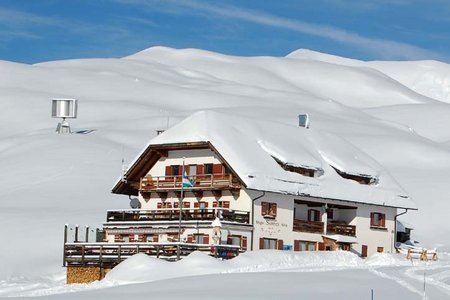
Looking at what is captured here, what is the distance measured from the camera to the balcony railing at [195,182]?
59.9 m

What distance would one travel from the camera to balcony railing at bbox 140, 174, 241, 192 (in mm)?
59906

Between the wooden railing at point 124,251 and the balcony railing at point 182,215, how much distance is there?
3596 mm

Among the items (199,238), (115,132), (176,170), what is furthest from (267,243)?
(115,132)

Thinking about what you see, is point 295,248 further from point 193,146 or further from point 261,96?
point 261,96

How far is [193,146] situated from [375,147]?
57.3 metres

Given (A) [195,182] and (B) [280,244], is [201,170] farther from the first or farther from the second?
(B) [280,244]

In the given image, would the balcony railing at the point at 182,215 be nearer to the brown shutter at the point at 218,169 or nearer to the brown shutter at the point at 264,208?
the brown shutter at the point at 264,208

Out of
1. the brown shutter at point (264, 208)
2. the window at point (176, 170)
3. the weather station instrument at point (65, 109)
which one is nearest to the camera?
the brown shutter at point (264, 208)

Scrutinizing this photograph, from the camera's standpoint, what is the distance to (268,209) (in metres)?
61.2

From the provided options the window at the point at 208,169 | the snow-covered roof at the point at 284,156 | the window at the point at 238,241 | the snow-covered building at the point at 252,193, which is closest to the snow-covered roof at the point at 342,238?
the snow-covered building at the point at 252,193

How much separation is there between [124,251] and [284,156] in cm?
1272

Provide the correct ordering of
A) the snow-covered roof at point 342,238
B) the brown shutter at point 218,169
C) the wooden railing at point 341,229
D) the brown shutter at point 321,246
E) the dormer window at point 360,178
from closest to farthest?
the brown shutter at point 218,169 → the snow-covered roof at point 342,238 → the brown shutter at point 321,246 → the wooden railing at point 341,229 → the dormer window at point 360,178

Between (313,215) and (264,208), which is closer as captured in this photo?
(264,208)

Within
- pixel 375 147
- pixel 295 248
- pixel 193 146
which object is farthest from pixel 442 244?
pixel 375 147
